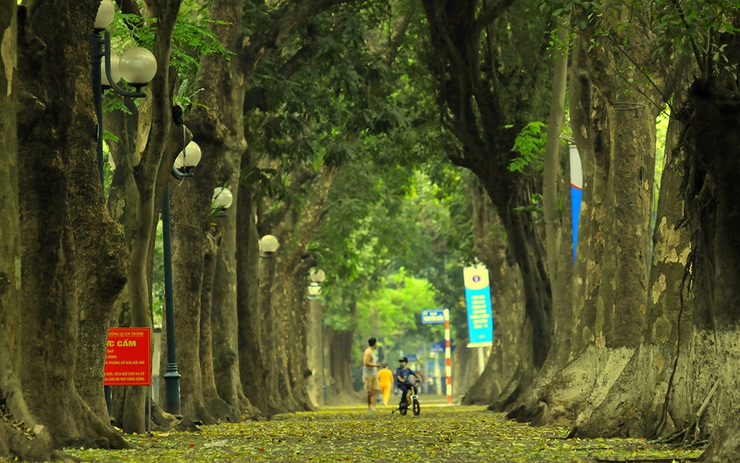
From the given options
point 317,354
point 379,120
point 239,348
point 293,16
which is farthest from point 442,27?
point 317,354

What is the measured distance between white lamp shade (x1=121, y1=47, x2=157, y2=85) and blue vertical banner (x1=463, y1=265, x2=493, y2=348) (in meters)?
30.4

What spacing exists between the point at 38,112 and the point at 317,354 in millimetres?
46287

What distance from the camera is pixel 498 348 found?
143 feet

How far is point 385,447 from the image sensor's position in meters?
16.0

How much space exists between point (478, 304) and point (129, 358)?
96.2ft

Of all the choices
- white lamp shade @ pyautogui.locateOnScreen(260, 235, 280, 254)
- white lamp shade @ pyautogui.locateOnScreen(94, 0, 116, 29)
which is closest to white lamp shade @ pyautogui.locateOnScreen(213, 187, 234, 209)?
white lamp shade @ pyautogui.locateOnScreen(94, 0, 116, 29)

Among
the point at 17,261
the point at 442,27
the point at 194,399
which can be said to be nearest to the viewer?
the point at 17,261

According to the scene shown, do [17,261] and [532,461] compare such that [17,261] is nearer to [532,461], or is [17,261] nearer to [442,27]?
[532,461]

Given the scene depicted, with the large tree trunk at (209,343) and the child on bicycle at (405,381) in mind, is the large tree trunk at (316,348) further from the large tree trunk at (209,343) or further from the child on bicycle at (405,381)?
the large tree trunk at (209,343)

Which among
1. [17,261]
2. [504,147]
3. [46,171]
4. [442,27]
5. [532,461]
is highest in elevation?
[442,27]

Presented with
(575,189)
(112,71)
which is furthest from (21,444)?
(575,189)

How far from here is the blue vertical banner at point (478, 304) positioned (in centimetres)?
4681

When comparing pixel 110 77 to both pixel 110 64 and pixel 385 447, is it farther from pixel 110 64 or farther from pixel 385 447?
pixel 385 447

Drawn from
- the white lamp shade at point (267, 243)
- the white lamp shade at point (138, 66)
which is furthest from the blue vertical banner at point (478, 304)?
the white lamp shade at point (138, 66)
